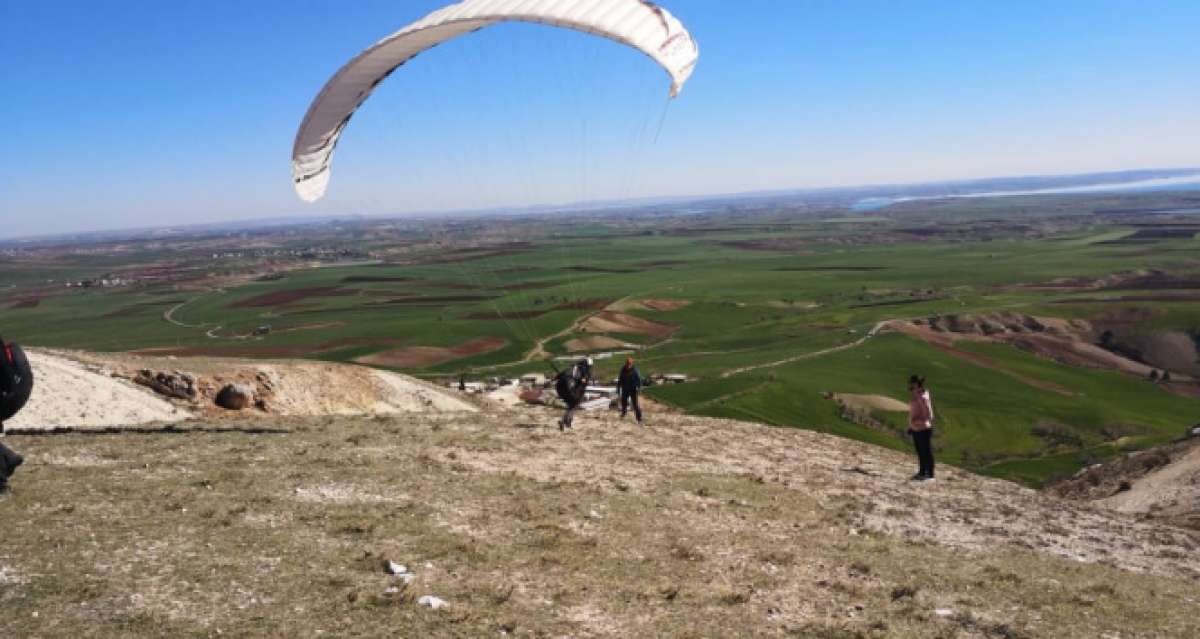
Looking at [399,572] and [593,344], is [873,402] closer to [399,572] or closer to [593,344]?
[593,344]

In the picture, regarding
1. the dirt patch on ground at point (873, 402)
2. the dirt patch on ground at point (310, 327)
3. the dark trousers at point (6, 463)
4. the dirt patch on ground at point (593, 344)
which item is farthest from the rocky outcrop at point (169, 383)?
the dirt patch on ground at point (310, 327)

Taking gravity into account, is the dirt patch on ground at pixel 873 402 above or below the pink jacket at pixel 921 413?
below

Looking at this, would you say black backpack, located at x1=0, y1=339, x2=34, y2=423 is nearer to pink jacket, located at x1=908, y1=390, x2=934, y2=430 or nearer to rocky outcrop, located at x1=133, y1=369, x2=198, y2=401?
rocky outcrop, located at x1=133, y1=369, x2=198, y2=401

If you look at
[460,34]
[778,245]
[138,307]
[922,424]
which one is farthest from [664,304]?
[778,245]

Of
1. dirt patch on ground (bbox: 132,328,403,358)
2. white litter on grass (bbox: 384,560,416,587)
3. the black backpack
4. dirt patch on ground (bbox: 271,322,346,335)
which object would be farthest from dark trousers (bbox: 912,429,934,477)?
dirt patch on ground (bbox: 271,322,346,335)

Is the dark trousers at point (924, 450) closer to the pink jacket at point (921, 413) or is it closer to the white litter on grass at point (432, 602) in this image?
the pink jacket at point (921, 413)

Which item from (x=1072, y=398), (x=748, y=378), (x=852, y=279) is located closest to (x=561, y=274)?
(x=852, y=279)
